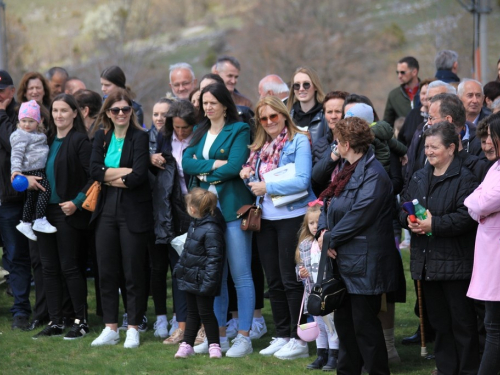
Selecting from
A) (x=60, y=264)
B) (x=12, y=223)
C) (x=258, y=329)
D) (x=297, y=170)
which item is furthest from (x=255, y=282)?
(x=12, y=223)

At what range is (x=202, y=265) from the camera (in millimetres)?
7043

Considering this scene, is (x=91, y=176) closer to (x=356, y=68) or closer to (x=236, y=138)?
(x=236, y=138)

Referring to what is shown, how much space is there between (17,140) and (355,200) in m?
4.01

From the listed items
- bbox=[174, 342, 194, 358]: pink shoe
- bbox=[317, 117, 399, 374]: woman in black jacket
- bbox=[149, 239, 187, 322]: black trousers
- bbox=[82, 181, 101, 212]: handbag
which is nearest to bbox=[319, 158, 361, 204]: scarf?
bbox=[317, 117, 399, 374]: woman in black jacket

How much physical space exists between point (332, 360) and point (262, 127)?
2.26 meters

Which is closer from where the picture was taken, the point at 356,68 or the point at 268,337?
the point at 268,337

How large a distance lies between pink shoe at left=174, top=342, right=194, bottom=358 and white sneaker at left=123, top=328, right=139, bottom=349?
644 millimetres

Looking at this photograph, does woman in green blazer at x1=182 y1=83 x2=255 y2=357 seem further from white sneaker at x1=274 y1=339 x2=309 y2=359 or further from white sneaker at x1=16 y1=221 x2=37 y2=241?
white sneaker at x1=16 y1=221 x2=37 y2=241

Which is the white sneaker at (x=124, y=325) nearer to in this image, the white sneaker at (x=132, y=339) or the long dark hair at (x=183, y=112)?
the white sneaker at (x=132, y=339)

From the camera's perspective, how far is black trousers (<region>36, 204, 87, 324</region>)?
805 cm

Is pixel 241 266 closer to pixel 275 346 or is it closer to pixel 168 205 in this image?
pixel 275 346

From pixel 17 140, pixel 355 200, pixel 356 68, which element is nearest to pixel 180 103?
pixel 17 140

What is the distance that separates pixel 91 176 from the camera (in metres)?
7.76

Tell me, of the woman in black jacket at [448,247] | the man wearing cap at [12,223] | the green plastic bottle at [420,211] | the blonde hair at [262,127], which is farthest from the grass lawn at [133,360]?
the blonde hair at [262,127]
